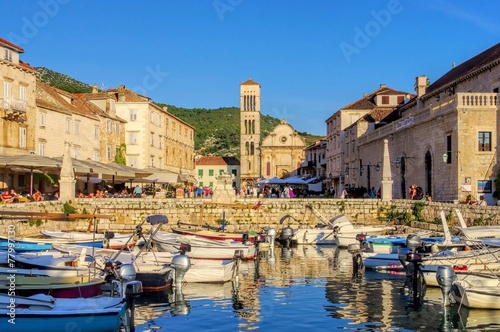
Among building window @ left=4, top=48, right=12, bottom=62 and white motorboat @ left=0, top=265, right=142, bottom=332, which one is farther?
building window @ left=4, top=48, right=12, bottom=62

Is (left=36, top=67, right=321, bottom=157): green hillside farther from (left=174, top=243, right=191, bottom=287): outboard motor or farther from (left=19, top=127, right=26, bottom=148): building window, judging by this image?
(left=174, top=243, right=191, bottom=287): outboard motor

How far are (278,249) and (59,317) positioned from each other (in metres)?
22.9

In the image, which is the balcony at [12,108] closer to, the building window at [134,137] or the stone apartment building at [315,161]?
the building window at [134,137]

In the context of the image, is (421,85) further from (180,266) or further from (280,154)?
(280,154)

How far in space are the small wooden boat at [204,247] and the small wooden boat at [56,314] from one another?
10008mm

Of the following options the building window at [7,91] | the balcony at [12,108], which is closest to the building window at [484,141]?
the balcony at [12,108]

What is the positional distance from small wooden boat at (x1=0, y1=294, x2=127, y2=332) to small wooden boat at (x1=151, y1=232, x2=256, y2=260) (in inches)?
394

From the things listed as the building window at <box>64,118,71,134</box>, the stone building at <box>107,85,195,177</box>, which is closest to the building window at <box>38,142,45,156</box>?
the building window at <box>64,118,71,134</box>

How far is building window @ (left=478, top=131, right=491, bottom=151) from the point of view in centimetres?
3625

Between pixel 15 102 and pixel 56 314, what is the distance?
35.0 m

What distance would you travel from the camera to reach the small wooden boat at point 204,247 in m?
24.4

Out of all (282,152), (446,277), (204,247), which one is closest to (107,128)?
(204,247)

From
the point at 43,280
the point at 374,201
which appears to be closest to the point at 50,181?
the point at 374,201

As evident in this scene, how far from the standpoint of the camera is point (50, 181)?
157 ft
